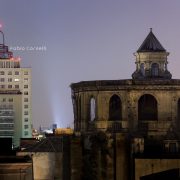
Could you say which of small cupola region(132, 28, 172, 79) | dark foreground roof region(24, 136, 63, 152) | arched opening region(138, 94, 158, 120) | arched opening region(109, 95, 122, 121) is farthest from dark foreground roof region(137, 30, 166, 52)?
dark foreground roof region(24, 136, 63, 152)

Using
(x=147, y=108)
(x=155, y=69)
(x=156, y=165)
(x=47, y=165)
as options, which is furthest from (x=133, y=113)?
(x=47, y=165)

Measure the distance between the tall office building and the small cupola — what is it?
84.7 meters

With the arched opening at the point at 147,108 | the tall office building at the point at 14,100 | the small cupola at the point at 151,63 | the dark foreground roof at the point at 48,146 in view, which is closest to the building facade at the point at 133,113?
the arched opening at the point at 147,108

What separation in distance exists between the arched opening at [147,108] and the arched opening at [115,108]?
1.68 m

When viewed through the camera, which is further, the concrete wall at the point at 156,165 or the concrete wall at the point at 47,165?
the concrete wall at the point at 47,165

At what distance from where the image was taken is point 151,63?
71125 millimetres

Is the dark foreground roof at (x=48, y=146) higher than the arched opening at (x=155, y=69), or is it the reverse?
the arched opening at (x=155, y=69)

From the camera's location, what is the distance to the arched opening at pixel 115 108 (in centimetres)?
6769

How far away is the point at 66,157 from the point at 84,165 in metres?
1.61

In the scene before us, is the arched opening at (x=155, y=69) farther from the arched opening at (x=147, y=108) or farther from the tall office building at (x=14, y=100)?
the tall office building at (x=14, y=100)

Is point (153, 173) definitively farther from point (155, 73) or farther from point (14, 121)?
point (14, 121)

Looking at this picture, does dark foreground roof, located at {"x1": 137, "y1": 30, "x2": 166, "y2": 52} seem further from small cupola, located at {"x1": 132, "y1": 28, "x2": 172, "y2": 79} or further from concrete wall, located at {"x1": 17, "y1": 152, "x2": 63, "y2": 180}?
concrete wall, located at {"x1": 17, "y1": 152, "x2": 63, "y2": 180}

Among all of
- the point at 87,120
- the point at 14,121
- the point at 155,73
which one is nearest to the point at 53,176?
the point at 87,120

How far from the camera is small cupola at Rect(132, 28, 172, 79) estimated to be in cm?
7075
